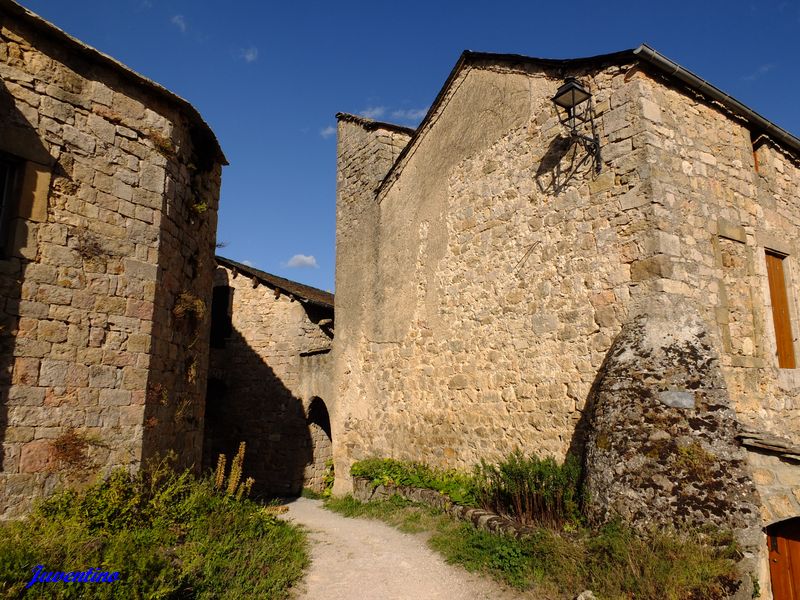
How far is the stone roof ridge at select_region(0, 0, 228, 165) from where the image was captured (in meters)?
5.18

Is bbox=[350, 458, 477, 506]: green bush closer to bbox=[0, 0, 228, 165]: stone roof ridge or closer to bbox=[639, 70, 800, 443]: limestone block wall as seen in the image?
bbox=[639, 70, 800, 443]: limestone block wall

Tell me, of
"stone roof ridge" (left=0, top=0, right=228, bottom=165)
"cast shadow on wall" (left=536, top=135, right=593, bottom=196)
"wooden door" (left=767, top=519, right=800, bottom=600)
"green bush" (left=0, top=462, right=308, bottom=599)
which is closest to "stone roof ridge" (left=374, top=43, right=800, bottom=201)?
"cast shadow on wall" (left=536, top=135, right=593, bottom=196)

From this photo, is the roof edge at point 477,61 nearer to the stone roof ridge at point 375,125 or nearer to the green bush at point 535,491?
the stone roof ridge at point 375,125

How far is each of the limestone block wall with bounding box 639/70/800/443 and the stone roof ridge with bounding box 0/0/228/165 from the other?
5.47m

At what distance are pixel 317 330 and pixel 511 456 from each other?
7800mm

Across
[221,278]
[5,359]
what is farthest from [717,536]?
[221,278]

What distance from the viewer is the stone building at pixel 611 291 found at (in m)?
4.92

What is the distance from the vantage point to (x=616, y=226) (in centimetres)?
636

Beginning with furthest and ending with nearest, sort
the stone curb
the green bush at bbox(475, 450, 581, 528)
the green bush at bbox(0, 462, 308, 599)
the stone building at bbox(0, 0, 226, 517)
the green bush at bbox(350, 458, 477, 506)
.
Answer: the green bush at bbox(350, 458, 477, 506), the stone curb, the green bush at bbox(475, 450, 581, 528), the stone building at bbox(0, 0, 226, 517), the green bush at bbox(0, 462, 308, 599)

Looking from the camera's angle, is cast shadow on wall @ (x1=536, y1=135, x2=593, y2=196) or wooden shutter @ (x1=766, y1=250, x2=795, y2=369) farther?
wooden shutter @ (x1=766, y1=250, x2=795, y2=369)

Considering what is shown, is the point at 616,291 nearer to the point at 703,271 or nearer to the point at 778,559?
the point at 703,271

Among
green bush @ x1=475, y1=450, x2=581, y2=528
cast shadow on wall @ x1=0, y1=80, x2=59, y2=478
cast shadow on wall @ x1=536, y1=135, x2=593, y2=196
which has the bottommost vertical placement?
green bush @ x1=475, y1=450, x2=581, y2=528

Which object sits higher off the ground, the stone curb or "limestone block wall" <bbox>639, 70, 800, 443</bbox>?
"limestone block wall" <bbox>639, 70, 800, 443</bbox>

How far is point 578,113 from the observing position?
6.93 m
